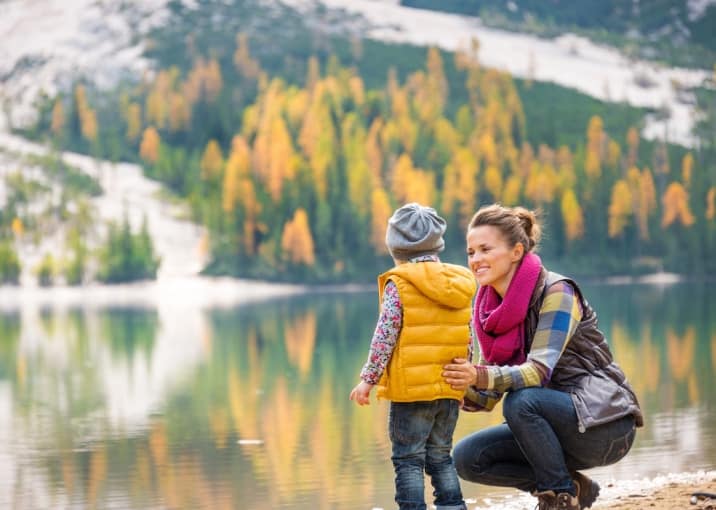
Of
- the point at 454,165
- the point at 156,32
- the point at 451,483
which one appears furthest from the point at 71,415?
the point at 156,32

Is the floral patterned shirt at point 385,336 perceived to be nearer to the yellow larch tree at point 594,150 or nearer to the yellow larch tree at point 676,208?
the yellow larch tree at point 676,208

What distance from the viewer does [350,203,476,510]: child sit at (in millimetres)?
5746

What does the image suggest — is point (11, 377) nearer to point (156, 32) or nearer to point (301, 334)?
point (301, 334)

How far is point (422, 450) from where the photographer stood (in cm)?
593

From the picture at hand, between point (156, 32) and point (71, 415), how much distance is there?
A: 441 feet

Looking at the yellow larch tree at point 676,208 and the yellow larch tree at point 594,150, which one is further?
the yellow larch tree at point 594,150

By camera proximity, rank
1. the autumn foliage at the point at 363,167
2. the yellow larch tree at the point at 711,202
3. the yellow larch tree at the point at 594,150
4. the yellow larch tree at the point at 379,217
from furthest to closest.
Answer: the yellow larch tree at the point at 594,150, the yellow larch tree at the point at 711,202, the autumn foliage at the point at 363,167, the yellow larch tree at the point at 379,217

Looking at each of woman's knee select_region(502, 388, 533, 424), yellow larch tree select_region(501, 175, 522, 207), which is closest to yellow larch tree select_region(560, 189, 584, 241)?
yellow larch tree select_region(501, 175, 522, 207)

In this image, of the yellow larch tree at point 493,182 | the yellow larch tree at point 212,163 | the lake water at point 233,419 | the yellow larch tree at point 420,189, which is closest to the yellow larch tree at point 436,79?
the yellow larch tree at point 493,182

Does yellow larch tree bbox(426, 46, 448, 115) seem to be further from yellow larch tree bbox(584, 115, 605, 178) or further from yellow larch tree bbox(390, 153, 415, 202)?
yellow larch tree bbox(390, 153, 415, 202)

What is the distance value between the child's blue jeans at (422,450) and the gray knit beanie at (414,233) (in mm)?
714

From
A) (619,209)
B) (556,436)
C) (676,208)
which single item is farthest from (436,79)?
(556,436)

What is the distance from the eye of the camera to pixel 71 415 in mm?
16469

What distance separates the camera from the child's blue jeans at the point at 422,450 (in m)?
5.88
